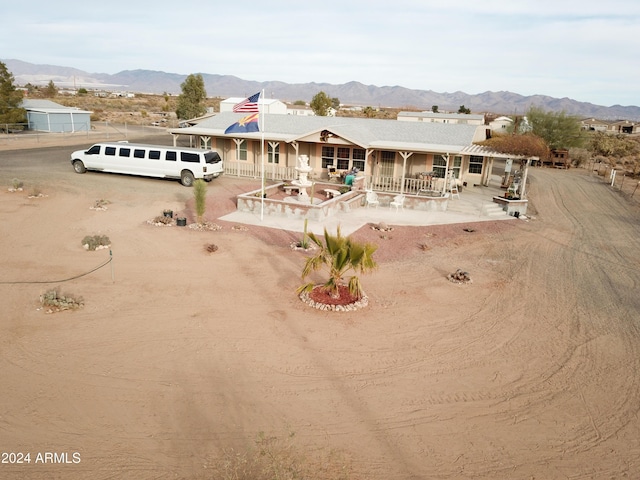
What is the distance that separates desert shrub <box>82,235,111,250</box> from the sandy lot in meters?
0.34

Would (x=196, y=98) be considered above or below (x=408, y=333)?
above

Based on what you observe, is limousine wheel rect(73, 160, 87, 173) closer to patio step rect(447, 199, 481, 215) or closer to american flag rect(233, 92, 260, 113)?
american flag rect(233, 92, 260, 113)

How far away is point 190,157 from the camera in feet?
73.8

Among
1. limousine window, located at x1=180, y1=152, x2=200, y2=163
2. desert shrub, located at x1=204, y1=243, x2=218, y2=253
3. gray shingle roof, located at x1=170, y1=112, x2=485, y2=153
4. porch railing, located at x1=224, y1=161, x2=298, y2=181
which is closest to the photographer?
desert shrub, located at x1=204, y1=243, x2=218, y2=253

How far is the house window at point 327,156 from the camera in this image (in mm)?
24737

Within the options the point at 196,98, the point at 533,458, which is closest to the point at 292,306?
the point at 533,458

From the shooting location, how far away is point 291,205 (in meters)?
17.9

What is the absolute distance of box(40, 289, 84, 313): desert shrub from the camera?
9523 mm

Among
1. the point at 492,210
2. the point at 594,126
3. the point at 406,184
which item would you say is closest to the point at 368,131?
the point at 406,184

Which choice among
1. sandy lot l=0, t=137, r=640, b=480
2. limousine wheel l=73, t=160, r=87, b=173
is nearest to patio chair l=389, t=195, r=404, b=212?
sandy lot l=0, t=137, r=640, b=480

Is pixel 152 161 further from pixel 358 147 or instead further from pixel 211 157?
pixel 358 147

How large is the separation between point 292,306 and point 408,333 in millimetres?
2631

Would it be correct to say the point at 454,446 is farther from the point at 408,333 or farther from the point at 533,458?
the point at 408,333

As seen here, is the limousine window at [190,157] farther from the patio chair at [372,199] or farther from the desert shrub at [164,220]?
the patio chair at [372,199]
